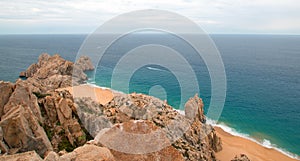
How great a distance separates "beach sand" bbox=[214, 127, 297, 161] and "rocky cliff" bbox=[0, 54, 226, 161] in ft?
7.01

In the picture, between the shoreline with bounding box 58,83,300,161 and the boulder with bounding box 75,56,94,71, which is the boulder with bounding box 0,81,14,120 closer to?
the shoreline with bounding box 58,83,300,161

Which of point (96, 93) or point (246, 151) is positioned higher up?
point (96, 93)

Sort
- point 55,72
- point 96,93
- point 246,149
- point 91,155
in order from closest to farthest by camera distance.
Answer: point 91,155 → point 246,149 → point 96,93 → point 55,72

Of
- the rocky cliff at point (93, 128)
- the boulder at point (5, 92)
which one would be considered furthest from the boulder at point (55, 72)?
the boulder at point (5, 92)

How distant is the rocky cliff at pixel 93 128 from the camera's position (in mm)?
12393

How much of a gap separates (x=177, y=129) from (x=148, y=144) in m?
16.7

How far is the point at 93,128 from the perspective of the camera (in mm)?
27109

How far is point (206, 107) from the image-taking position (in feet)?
204

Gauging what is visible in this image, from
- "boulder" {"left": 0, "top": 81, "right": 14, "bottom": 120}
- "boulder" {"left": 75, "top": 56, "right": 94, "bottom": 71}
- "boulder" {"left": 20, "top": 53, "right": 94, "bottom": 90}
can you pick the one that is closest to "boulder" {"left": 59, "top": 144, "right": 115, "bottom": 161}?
"boulder" {"left": 0, "top": 81, "right": 14, "bottom": 120}

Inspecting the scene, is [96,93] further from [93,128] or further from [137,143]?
[137,143]

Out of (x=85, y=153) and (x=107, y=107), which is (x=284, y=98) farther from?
(x=85, y=153)

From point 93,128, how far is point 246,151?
27722mm

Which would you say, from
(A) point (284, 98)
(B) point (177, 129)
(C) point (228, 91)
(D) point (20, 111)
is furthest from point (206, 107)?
(D) point (20, 111)

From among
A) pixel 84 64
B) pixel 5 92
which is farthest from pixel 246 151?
pixel 84 64
